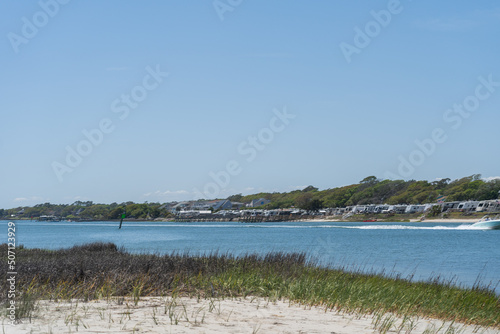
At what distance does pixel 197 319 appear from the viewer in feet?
30.9

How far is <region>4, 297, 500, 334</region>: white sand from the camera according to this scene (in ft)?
27.7

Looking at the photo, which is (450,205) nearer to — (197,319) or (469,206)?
(469,206)

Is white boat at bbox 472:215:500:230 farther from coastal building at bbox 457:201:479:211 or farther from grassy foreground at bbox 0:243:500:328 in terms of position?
grassy foreground at bbox 0:243:500:328

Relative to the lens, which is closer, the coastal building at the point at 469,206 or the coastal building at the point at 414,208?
the coastal building at the point at 469,206

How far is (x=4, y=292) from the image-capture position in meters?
10.3

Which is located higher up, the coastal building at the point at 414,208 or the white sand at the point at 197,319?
the coastal building at the point at 414,208

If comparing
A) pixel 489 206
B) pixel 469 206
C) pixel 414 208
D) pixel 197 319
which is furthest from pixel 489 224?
pixel 197 319

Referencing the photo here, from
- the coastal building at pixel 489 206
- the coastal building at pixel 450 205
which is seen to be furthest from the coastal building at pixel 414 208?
the coastal building at pixel 489 206

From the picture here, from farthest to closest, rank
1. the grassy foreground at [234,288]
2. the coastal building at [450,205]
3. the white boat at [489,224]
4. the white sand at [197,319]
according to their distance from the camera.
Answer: the coastal building at [450,205]
the white boat at [489,224]
the grassy foreground at [234,288]
the white sand at [197,319]

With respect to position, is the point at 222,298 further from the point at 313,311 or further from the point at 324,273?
the point at 324,273

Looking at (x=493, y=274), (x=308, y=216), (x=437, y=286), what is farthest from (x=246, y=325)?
(x=308, y=216)

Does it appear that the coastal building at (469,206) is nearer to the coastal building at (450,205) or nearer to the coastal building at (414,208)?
the coastal building at (450,205)

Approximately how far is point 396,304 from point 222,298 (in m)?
3.80

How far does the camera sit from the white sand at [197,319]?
8.45 metres
